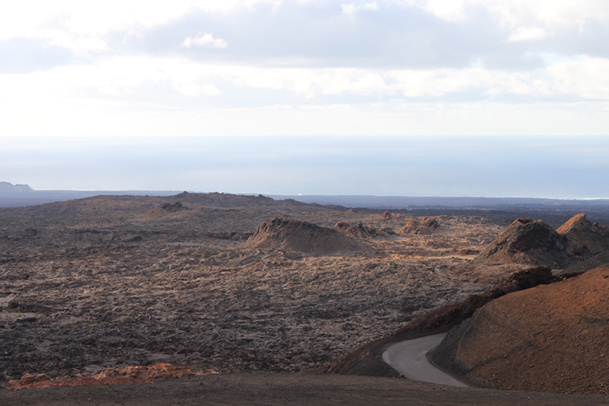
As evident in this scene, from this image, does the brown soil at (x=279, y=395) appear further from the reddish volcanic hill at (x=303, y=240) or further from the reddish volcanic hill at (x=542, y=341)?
the reddish volcanic hill at (x=303, y=240)

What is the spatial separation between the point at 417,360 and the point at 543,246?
1549 centimetres

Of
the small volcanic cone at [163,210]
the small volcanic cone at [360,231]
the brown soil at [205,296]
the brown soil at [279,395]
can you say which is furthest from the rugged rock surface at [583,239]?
the small volcanic cone at [163,210]

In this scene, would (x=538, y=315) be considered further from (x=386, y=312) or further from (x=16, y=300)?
(x=16, y=300)

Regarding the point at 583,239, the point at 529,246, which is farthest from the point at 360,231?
the point at 583,239

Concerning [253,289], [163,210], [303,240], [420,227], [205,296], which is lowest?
[205,296]

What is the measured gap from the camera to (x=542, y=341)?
1060cm

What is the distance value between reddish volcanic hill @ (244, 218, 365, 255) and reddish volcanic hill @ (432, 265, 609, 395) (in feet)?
57.9

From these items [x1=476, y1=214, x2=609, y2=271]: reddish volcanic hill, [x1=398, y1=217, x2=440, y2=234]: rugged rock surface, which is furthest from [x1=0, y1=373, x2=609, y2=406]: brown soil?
[x1=398, y1=217, x2=440, y2=234]: rugged rock surface

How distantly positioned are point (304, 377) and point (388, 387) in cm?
174

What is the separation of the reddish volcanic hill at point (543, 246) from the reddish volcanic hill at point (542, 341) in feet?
42.9

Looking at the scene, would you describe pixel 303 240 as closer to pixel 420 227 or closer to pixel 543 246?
pixel 543 246

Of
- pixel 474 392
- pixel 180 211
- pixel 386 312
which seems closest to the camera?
pixel 474 392

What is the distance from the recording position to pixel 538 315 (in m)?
11.3

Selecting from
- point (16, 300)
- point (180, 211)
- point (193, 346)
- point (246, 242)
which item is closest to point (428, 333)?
point (193, 346)
